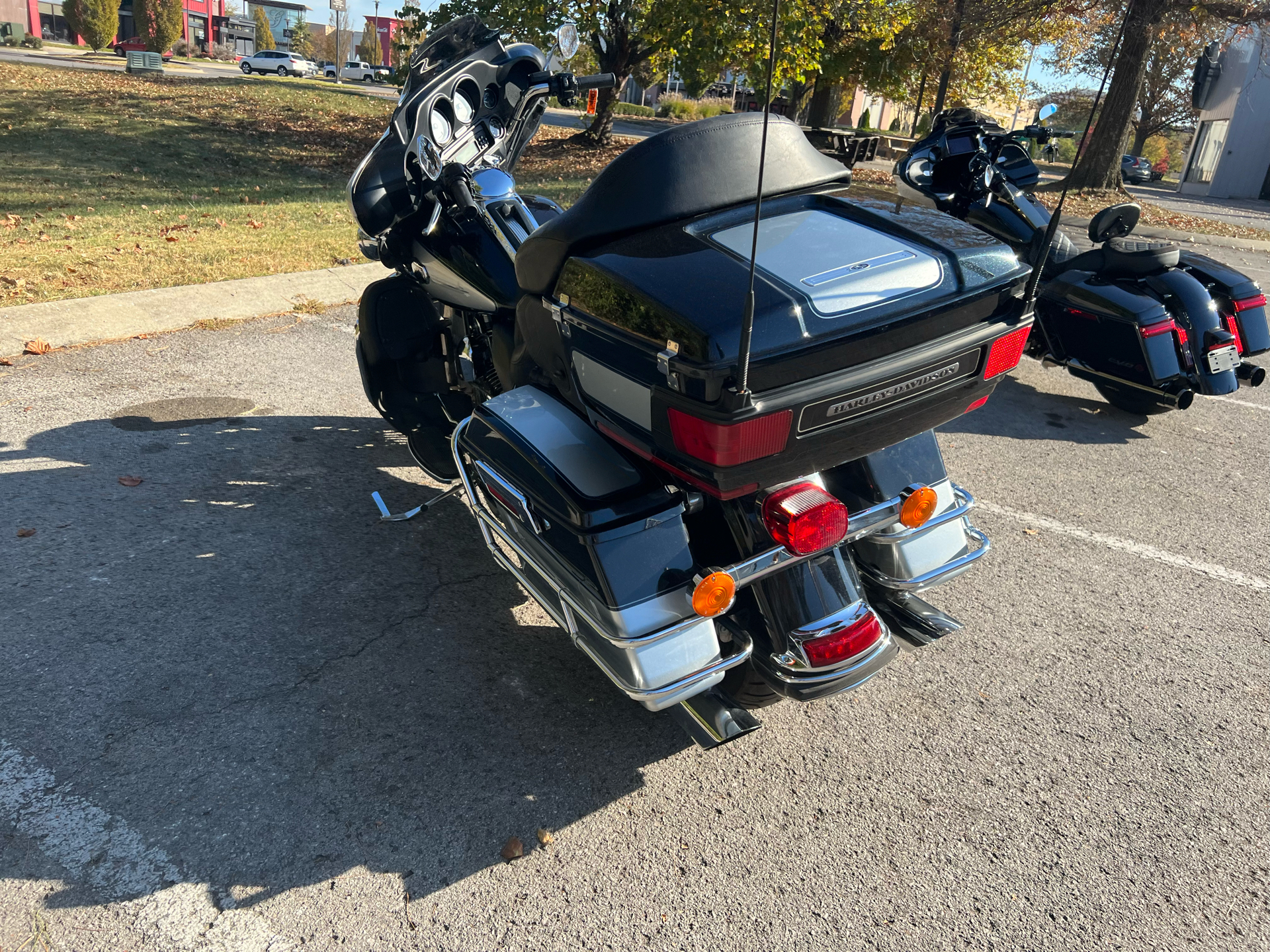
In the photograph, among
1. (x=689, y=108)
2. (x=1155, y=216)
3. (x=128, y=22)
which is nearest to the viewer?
(x=1155, y=216)

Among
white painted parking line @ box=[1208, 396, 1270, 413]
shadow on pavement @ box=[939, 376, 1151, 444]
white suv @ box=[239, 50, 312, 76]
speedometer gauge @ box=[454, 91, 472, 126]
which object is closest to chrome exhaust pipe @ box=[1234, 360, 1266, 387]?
shadow on pavement @ box=[939, 376, 1151, 444]

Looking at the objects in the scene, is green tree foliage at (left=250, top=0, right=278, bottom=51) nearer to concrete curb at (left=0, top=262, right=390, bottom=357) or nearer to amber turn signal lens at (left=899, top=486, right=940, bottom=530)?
concrete curb at (left=0, top=262, right=390, bottom=357)

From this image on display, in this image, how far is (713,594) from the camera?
2.12 metres

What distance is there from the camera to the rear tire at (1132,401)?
5359mm

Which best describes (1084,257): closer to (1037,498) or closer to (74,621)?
(1037,498)

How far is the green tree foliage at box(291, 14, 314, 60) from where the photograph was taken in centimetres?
7306

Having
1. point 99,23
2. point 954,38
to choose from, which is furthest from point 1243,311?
point 99,23

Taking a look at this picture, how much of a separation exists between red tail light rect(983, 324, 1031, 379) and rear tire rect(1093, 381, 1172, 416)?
3412mm

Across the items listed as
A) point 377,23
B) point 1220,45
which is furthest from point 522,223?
point 377,23

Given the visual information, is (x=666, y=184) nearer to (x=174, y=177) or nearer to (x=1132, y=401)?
(x=1132, y=401)

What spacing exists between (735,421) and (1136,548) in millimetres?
2921

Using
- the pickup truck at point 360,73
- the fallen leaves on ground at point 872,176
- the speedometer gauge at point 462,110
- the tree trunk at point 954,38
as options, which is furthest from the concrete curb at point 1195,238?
the pickup truck at point 360,73

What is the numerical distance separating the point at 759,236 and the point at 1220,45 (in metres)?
21.5

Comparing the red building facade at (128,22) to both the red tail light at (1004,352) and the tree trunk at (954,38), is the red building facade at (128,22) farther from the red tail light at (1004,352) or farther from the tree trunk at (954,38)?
the red tail light at (1004,352)
